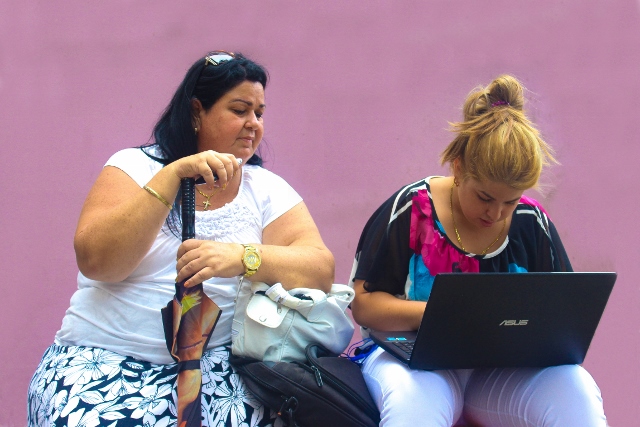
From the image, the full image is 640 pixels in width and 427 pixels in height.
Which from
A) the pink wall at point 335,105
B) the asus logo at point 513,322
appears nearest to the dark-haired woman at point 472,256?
the asus logo at point 513,322

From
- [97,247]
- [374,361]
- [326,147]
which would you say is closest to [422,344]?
[374,361]

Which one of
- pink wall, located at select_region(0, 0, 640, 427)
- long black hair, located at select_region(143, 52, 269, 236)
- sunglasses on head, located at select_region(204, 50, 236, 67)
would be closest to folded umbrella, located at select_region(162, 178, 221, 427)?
long black hair, located at select_region(143, 52, 269, 236)

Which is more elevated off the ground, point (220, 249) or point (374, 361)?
point (220, 249)

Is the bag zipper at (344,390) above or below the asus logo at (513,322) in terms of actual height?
below

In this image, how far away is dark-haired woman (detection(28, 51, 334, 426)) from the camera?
5.38ft

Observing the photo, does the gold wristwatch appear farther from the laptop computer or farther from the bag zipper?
the laptop computer

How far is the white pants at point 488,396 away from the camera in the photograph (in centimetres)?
158

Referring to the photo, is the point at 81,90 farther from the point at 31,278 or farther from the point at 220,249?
the point at 220,249

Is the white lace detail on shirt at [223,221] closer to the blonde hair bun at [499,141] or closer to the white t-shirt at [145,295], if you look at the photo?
the white t-shirt at [145,295]

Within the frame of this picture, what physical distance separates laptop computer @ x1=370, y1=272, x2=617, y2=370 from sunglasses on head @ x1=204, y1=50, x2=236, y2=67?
38.2 inches

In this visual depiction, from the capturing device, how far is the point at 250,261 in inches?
69.2

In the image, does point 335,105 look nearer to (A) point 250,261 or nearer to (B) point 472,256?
(B) point 472,256

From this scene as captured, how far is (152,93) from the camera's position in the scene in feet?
8.75

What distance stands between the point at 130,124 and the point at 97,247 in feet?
3.56
